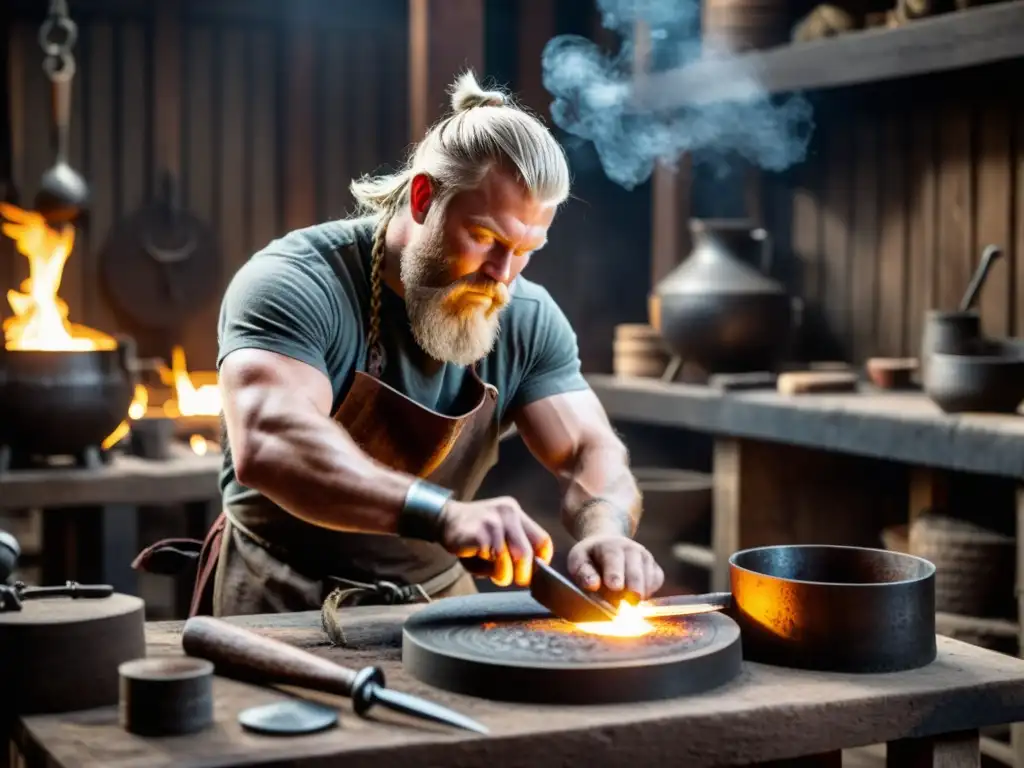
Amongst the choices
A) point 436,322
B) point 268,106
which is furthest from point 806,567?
point 268,106

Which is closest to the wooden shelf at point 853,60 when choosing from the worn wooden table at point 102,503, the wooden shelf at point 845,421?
the wooden shelf at point 845,421

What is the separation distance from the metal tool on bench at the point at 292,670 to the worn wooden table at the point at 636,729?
2cm

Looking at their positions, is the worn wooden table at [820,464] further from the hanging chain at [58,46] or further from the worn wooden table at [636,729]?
the hanging chain at [58,46]

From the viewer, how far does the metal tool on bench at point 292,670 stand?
2213 mm

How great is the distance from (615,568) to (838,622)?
0.41m

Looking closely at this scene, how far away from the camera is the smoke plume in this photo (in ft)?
21.8

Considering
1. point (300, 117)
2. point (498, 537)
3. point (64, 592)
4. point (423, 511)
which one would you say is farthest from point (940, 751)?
point (300, 117)

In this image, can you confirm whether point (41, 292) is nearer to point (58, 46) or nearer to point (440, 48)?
point (58, 46)

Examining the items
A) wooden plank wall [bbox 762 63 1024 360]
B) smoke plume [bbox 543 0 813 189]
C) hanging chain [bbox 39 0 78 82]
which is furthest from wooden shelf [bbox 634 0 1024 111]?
hanging chain [bbox 39 0 78 82]

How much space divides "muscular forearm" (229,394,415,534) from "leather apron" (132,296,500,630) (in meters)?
0.27

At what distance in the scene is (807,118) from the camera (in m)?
6.78

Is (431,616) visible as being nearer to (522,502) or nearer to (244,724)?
(244,724)

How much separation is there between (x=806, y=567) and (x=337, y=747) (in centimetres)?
108

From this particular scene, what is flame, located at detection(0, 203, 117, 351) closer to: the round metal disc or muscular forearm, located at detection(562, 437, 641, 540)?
muscular forearm, located at detection(562, 437, 641, 540)
